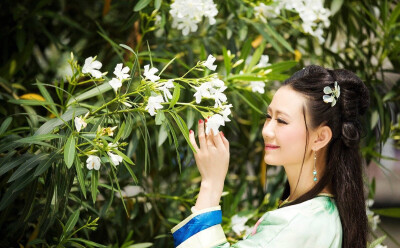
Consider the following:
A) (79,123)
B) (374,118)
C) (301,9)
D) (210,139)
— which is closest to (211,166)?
(210,139)

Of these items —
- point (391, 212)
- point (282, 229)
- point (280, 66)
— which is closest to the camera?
point (282, 229)

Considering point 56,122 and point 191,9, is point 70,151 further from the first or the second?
point 191,9

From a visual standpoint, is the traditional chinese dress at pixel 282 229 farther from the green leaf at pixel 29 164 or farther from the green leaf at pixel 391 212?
the green leaf at pixel 391 212

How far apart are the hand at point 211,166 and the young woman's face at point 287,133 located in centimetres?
11

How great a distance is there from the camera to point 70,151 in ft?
4.85

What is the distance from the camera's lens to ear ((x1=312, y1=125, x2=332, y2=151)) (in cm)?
158

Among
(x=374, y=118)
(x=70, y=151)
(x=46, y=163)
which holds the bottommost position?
(x=374, y=118)

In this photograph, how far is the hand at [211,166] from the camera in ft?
5.06

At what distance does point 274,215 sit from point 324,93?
0.32m

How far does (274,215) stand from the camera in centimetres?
150

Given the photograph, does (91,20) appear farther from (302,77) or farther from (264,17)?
(302,77)

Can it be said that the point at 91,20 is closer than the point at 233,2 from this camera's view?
No

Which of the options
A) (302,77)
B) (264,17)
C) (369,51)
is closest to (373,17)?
(369,51)

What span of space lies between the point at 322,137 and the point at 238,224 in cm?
65
